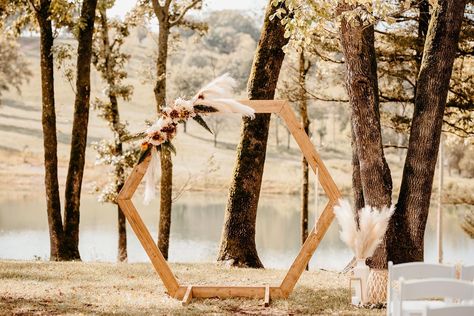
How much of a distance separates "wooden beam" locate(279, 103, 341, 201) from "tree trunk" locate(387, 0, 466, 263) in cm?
143

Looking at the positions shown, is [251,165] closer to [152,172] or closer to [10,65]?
[152,172]

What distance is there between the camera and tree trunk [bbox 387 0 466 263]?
32.6ft

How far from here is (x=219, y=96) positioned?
903 centimetres

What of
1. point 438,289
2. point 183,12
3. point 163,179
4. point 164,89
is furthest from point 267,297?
point 183,12

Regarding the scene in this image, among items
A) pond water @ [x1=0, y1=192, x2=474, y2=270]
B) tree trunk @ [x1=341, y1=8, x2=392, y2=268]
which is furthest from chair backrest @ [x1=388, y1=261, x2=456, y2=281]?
pond water @ [x1=0, y1=192, x2=474, y2=270]

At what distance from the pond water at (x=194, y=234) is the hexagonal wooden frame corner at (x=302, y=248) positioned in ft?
36.7

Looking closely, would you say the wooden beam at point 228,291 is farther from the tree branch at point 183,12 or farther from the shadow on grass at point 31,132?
the shadow on grass at point 31,132

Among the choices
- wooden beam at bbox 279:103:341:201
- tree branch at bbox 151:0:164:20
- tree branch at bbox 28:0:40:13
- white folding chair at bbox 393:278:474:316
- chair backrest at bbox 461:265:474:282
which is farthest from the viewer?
tree branch at bbox 151:0:164:20

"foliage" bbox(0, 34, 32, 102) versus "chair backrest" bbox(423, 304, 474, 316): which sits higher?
"foliage" bbox(0, 34, 32, 102)

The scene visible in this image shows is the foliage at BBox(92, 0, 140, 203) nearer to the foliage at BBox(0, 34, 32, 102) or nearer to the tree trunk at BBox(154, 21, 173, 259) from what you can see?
the tree trunk at BBox(154, 21, 173, 259)

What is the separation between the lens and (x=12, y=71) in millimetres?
47562

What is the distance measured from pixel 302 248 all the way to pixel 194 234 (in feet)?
83.1

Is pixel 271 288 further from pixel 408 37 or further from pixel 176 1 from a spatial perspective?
pixel 176 1

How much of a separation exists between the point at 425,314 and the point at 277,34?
29.0 ft
